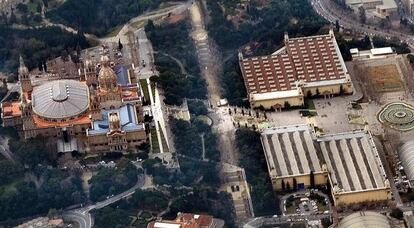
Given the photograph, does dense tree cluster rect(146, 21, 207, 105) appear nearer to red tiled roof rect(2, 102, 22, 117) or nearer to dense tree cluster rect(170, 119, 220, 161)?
dense tree cluster rect(170, 119, 220, 161)

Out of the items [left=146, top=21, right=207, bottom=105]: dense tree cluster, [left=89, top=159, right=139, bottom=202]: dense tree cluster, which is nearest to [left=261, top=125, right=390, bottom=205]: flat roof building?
[left=146, top=21, right=207, bottom=105]: dense tree cluster

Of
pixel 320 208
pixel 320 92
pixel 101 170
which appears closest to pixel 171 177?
pixel 101 170

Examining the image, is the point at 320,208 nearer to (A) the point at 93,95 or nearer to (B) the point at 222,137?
(B) the point at 222,137

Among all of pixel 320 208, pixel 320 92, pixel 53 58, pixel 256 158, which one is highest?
pixel 53 58

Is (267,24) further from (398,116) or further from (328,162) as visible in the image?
(328,162)

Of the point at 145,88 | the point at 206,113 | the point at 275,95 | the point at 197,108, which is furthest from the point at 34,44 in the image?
the point at 275,95

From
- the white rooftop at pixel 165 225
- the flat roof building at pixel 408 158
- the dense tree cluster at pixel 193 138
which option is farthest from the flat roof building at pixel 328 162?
the white rooftop at pixel 165 225
